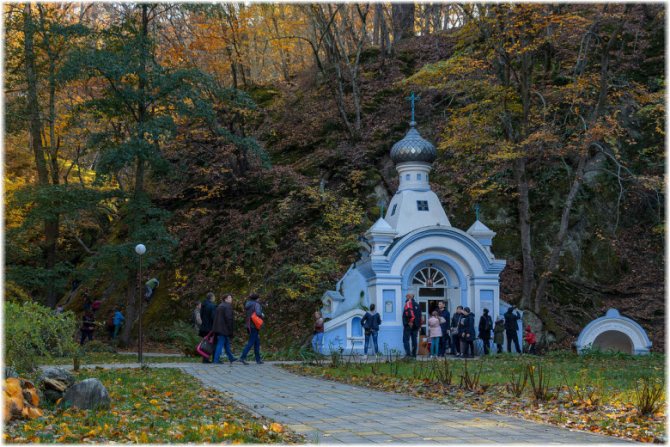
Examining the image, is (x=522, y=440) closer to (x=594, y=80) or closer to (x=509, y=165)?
(x=594, y=80)

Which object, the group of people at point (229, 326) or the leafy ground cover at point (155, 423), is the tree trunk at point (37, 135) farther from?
the leafy ground cover at point (155, 423)

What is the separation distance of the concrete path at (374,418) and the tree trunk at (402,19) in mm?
35422

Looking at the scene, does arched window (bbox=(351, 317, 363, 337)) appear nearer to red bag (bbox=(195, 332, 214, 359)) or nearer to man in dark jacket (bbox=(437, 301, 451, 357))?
man in dark jacket (bbox=(437, 301, 451, 357))

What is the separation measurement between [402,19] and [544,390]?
1489 inches

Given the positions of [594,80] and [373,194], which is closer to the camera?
[594,80]

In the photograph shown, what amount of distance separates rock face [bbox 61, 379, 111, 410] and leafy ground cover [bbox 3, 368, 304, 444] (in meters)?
0.17

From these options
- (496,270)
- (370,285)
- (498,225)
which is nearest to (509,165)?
(498,225)

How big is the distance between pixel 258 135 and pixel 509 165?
1312 cm

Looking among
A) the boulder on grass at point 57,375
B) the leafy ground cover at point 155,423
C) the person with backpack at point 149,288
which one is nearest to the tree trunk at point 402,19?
the person with backpack at point 149,288

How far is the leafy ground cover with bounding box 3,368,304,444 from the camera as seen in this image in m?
6.75

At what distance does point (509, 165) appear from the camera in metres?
29.5

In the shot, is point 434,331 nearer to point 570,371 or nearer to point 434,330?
point 434,330

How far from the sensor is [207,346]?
704 inches

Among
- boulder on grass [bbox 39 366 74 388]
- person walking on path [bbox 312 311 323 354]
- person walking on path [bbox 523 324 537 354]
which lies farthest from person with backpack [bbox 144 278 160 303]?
boulder on grass [bbox 39 366 74 388]
